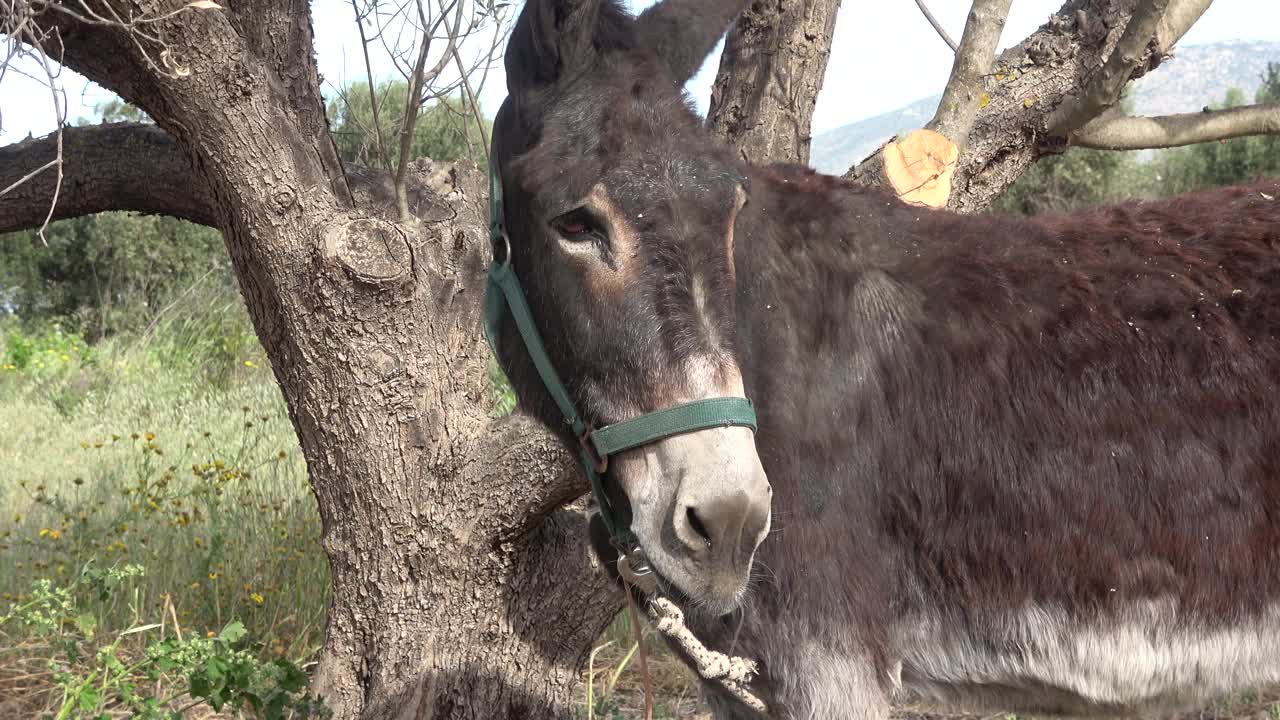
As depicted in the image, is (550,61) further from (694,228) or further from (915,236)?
(915,236)

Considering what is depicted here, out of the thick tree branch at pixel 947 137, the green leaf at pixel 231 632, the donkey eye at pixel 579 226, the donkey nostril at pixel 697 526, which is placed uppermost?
the thick tree branch at pixel 947 137

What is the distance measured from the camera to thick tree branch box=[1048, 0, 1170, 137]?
2.57m

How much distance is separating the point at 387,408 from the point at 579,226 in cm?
134

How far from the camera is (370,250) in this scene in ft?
9.09

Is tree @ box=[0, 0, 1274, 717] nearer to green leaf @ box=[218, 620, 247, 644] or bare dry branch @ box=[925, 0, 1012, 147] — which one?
bare dry branch @ box=[925, 0, 1012, 147]

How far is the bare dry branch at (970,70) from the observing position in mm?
2791

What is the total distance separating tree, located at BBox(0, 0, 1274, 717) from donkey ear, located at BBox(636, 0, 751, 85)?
2.48 ft

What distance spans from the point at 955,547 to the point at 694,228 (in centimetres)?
97

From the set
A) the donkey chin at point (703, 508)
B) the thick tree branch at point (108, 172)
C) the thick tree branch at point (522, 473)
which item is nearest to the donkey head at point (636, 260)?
A: the donkey chin at point (703, 508)

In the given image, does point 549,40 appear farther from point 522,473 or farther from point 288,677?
point 288,677

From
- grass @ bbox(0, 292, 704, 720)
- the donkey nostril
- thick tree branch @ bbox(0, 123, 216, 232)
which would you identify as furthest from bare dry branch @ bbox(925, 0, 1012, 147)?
thick tree branch @ bbox(0, 123, 216, 232)

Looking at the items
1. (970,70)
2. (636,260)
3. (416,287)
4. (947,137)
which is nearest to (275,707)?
(416,287)

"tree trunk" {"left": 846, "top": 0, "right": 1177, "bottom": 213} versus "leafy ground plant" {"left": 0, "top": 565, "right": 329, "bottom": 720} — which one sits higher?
"tree trunk" {"left": 846, "top": 0, "right": 1177, "bottom": 213}

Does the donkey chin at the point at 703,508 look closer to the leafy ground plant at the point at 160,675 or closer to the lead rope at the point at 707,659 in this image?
the lead rope at the point at 707,659
